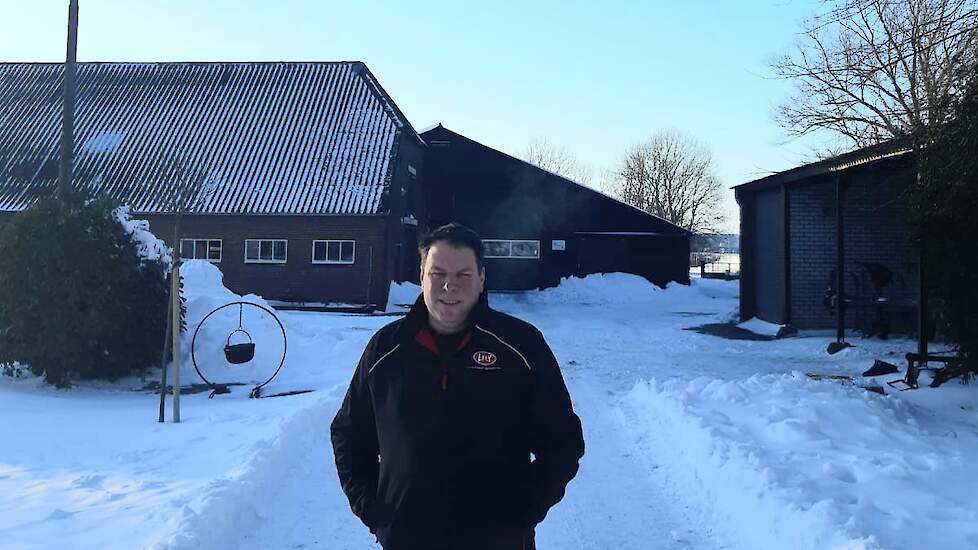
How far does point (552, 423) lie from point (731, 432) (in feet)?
16.9

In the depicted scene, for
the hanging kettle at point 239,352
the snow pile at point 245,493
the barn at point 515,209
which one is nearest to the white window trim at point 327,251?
the barn at point 515,209

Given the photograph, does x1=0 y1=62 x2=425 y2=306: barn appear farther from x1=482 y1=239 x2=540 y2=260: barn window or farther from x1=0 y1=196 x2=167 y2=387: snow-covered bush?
x1=0 y1=196 x2=167 y2=387: snow-covered bush

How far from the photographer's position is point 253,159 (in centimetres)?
2711

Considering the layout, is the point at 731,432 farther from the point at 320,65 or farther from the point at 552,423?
the point at 320,65

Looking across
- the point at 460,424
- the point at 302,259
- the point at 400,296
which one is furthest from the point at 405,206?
the point at 460,424

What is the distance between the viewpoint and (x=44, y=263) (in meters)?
10.2

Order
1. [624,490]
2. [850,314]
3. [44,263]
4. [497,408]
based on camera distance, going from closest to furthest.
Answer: [497,408]
[624,490]
[44,263]
[850,314]

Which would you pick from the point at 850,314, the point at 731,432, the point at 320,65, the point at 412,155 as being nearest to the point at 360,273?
the point at 412,155

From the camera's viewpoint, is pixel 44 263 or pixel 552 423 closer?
pixel 552 423

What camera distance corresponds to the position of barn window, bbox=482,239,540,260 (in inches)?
1310

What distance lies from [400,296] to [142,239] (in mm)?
15874

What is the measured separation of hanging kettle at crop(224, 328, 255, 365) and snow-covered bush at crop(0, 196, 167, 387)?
48.5 inches

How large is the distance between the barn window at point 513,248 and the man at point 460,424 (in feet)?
99.5

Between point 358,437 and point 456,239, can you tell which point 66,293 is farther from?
point 456,239
